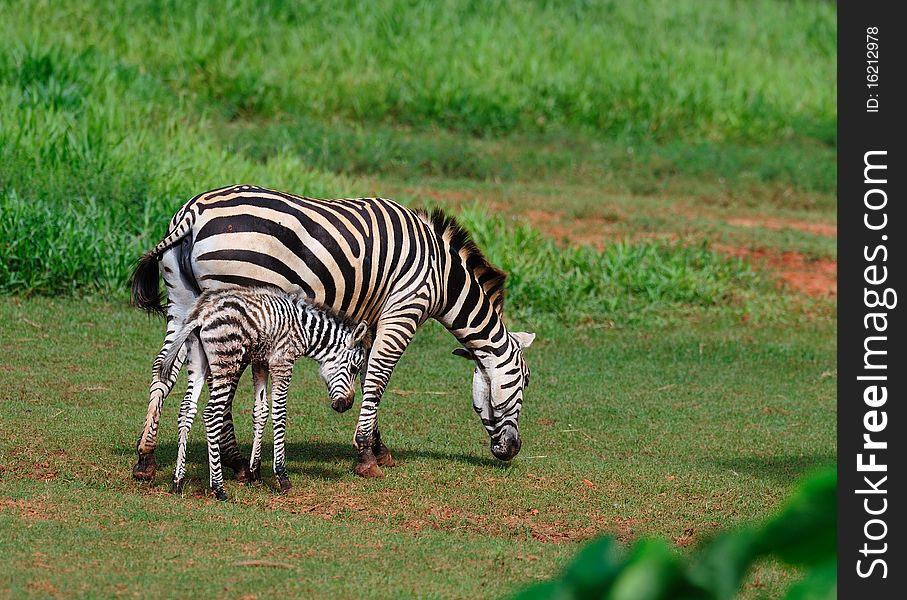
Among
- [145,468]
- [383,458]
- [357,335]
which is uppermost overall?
[357,335]

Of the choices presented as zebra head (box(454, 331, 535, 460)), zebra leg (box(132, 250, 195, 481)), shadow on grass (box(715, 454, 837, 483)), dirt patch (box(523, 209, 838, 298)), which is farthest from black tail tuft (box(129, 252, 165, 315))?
dirt patch (box(523, 209, 838, 298))

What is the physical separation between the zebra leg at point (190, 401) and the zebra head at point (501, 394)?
183cm

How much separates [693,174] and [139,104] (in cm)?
762

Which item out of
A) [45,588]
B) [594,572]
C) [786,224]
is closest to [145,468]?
[45,588]

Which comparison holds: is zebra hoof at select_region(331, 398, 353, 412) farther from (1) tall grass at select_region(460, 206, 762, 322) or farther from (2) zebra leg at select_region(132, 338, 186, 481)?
(1) tall grass at select_region(460, 206, 762, 322)

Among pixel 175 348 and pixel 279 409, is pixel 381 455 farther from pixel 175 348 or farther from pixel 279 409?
pixel 175 348

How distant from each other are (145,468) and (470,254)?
7.90 feet

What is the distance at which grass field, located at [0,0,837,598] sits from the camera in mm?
Result: 6367

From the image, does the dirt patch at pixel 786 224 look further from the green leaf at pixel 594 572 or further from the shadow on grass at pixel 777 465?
the green leaf at pixel 594 572

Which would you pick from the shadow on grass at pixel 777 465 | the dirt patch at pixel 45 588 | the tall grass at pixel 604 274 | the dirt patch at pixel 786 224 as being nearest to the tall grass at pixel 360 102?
the tall grass at pixel 604 274

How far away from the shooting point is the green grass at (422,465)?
19.0ft

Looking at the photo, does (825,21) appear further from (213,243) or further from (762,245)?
(213,243)

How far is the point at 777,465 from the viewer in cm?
866

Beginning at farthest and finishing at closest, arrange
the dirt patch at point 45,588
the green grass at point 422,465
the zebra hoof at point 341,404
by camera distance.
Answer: the zebra hoof at point 341,404, the green grass at point 422,465, the dirt patch at point 45,588
